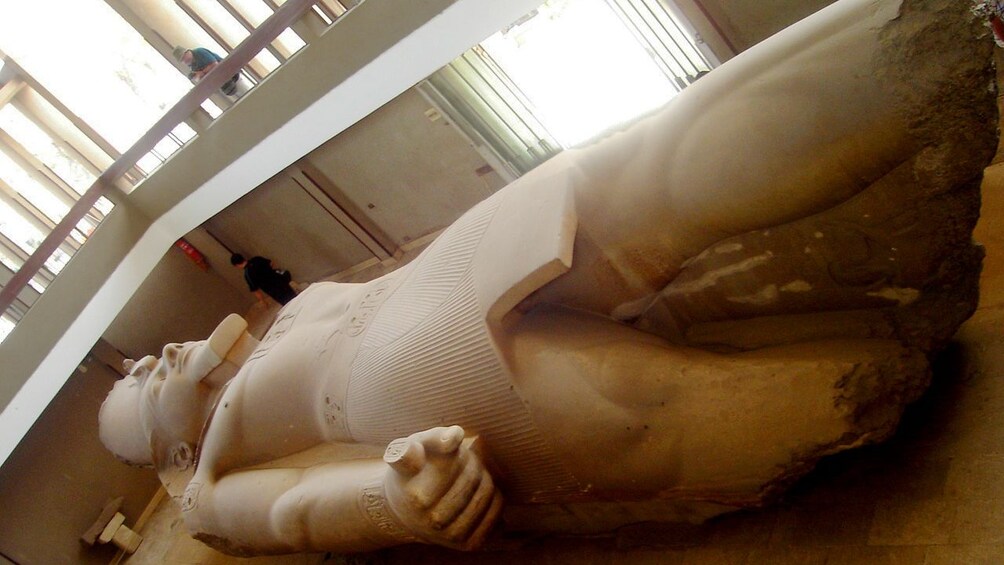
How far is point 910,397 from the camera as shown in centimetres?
162

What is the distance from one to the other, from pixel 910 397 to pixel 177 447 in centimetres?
250

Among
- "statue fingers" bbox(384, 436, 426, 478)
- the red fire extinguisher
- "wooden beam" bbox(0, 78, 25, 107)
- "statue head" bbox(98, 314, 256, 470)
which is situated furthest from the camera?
the red fire extinguisher

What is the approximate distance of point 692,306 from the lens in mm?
1861

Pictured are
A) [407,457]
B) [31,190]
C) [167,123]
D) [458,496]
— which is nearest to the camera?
[407,457]

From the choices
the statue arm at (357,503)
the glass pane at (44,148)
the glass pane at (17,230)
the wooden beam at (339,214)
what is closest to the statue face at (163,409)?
the statue arm at (357,503)

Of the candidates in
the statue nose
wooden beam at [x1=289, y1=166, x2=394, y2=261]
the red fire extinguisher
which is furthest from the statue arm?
the red fire extinguisher

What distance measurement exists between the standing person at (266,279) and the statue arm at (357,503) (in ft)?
9.08

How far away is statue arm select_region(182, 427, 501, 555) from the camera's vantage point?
1759mm

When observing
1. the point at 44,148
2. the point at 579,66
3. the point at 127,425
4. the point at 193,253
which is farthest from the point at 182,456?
the point at 44,148

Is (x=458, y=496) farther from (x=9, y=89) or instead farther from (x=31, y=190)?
(x=31, y=190)

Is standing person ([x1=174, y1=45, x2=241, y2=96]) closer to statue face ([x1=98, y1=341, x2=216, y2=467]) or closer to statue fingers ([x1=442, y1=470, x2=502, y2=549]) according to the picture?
statue face ([x1=98, y1=341, x2=216, y2=467])

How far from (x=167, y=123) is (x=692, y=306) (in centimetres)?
316

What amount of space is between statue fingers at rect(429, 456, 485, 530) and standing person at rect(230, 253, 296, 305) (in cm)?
369

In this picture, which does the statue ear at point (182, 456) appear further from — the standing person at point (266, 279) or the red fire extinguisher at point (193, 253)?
the red fire extinguisher at point (193, 253)
